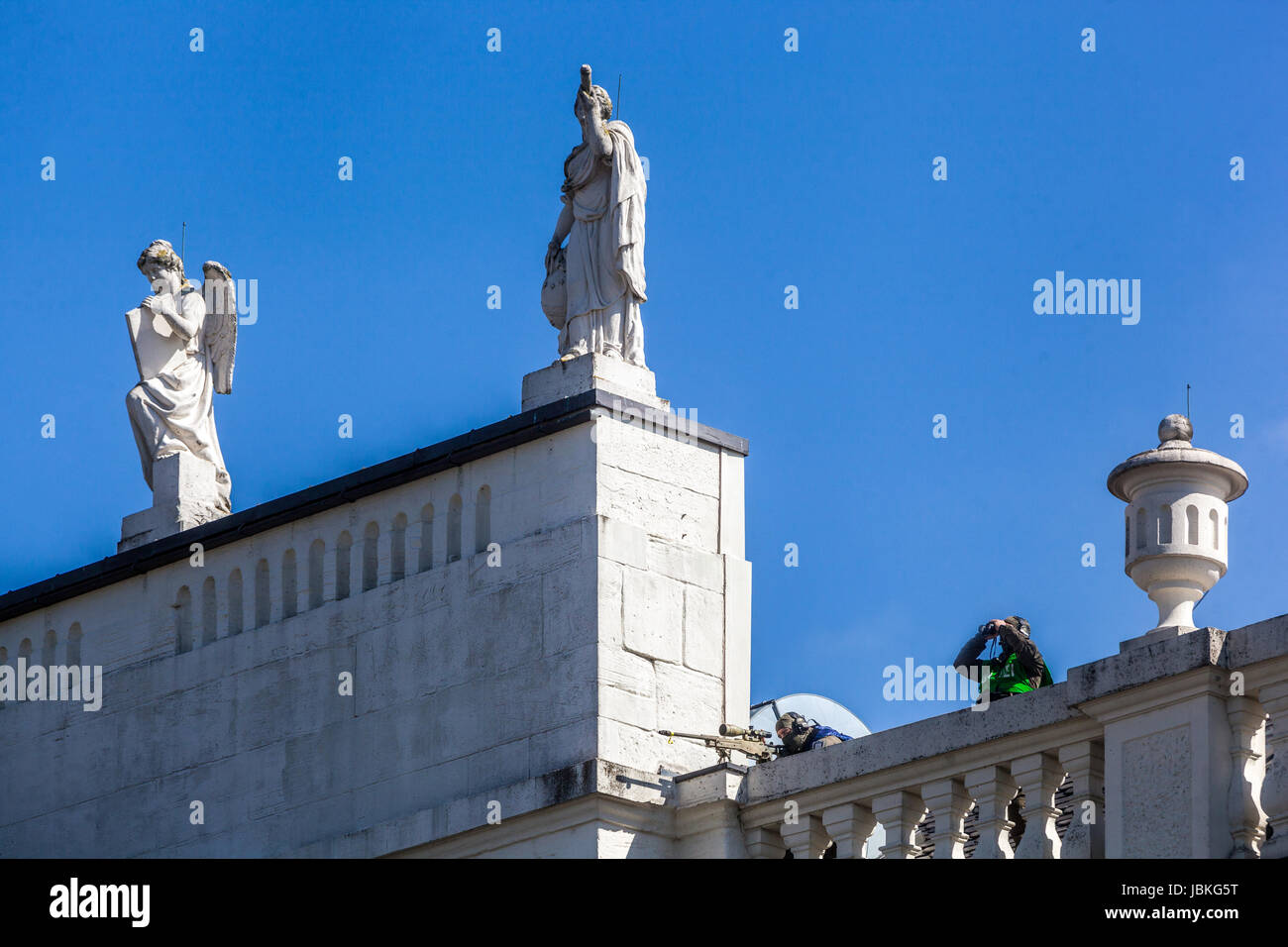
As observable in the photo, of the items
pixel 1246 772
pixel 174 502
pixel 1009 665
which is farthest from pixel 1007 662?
pixel 174 502

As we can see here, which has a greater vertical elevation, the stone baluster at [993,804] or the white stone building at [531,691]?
the white stone building at [531,691]

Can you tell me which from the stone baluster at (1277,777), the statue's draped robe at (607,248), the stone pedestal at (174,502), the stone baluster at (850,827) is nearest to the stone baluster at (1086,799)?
the stone baluster at (1277,777)

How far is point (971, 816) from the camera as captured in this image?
18.9 meters

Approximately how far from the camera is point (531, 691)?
19.2 meters

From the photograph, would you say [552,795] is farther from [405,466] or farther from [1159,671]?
[1159,671]

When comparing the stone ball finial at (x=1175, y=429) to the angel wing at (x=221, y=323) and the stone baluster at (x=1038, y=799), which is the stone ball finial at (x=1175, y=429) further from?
the angel wing at (x=221, y=323)

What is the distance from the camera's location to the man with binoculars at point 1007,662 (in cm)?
1944

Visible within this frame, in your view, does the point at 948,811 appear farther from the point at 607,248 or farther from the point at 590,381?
the point at 607,248

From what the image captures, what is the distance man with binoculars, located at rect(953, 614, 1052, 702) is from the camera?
19438 mm

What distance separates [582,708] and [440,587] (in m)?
1.68

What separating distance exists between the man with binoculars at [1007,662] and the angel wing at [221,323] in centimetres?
714

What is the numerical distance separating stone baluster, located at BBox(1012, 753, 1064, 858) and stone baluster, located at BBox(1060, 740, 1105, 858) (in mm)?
113
